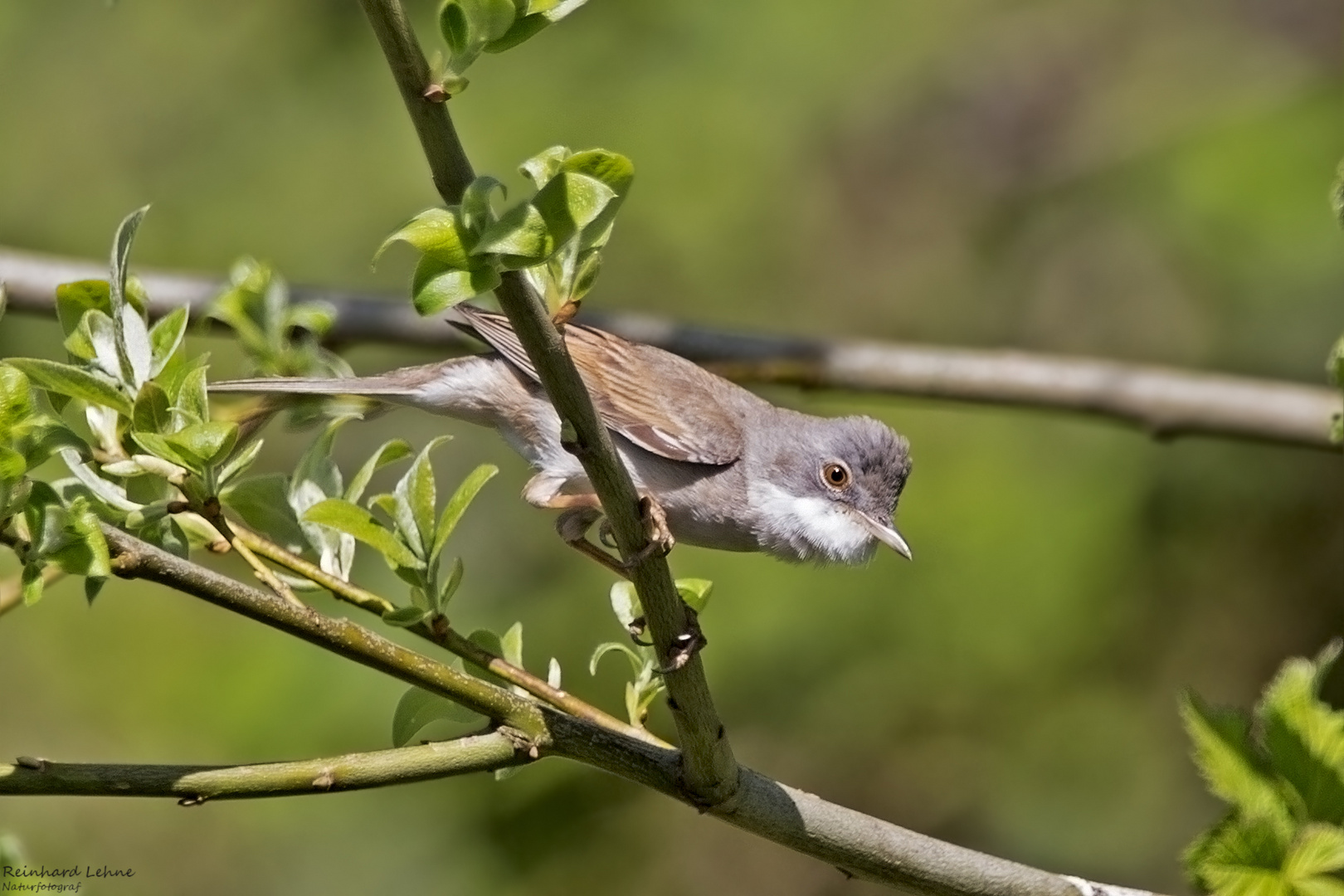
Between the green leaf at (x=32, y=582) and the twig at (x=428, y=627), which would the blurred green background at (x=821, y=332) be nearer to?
the twig at (x=428, y=627)

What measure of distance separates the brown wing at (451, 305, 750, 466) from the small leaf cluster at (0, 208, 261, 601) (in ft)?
5.77

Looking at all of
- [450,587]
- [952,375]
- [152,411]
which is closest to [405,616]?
[450,587]

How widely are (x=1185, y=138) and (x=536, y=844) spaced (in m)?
4.51

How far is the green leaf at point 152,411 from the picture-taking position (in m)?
2.17

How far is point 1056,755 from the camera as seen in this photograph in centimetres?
611

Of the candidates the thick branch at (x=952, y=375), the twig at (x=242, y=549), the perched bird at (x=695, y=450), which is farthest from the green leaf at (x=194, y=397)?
the thick branch at (x=952, y=375)

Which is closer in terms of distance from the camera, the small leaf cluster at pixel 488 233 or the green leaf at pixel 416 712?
the small leaf cluster at pixel 488 233

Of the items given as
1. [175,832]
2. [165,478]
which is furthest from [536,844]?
[165,478]

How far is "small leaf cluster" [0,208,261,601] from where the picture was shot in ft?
6.44

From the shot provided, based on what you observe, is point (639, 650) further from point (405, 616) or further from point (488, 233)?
point (488, 233)

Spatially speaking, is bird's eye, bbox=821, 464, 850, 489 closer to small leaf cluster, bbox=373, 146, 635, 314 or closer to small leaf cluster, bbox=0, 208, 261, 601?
small leaf cluster, bbox=0, 208, 261, 601

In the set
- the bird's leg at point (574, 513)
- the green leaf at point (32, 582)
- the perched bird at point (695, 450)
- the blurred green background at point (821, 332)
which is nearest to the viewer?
the green leaf at point (32, 582)

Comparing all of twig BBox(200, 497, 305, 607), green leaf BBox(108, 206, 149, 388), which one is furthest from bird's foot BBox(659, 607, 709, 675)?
green leaf BBox(108, 206, 149, 388)

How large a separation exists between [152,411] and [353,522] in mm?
360
